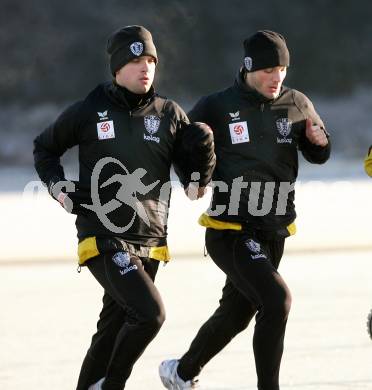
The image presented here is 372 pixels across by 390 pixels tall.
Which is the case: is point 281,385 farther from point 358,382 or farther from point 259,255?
point 259,255

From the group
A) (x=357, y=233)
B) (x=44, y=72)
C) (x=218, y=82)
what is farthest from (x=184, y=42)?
(x=357, y=233)

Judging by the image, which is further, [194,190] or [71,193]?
[194,190]

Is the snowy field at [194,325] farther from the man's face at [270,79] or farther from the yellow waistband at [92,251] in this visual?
the man's face at [270,79]

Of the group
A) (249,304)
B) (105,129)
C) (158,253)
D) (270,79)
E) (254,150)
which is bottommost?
(249,304)

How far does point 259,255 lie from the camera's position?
5.62 m

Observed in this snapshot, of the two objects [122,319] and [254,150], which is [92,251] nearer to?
[122,319]

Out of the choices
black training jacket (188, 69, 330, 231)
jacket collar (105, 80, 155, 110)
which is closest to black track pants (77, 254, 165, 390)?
black training jacket (188, 69, 330, 231)

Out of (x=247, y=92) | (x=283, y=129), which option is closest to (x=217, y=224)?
(x=283, y=129)

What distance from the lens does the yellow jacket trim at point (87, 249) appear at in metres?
5.38

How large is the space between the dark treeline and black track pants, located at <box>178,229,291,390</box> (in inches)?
913

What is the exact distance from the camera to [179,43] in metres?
29.2

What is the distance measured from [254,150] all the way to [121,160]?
0.68 m

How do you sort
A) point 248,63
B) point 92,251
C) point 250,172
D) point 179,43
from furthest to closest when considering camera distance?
1. point 179,43
2. point 248,63
3. point 250,172
4. point 92,251

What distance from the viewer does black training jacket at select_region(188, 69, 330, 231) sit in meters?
5.71
